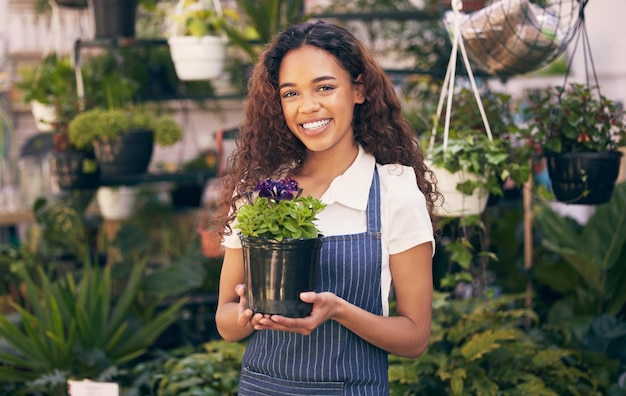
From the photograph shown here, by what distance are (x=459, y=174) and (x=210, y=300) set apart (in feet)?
6.71

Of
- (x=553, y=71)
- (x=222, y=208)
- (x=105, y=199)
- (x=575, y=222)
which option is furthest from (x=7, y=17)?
(x=222, y=208)

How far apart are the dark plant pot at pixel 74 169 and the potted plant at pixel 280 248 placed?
2.62m

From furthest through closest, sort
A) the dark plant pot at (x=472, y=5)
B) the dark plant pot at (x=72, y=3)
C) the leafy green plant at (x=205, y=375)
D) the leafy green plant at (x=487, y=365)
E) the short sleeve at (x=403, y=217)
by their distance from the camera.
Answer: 1. the dark plant pot at (x=72, y=3)
2. the leafy green plant at (x=205, y=375)
3. the dark plant pot at (x=472, y=5)
4. the leafy green plant at (x=487, y=365)
5. the short sleeve at (x=403, y=217)

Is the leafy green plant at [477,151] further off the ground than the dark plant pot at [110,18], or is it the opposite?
the dark plant pot at [110,18]

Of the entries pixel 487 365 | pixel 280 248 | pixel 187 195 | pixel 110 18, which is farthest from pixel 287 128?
pixel 187 195

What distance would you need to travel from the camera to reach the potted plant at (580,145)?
269cm

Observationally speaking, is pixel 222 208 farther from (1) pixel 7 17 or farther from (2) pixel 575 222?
(1) pixel 7 17

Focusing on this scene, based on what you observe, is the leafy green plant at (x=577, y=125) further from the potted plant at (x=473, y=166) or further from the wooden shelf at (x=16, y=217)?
the wooden shelf at (x=16, y=217)

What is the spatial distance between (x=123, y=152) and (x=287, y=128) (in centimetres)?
216

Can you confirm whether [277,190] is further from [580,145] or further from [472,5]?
[472,5]

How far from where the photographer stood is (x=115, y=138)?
12.6 feet

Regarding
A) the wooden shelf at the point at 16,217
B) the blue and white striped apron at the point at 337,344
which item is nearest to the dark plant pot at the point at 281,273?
the blue and white striped apron at the point at 337,344

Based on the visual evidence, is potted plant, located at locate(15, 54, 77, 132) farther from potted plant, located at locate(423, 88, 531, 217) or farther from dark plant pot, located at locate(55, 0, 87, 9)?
potted plant, located at locate(423, 88, 531, 217)

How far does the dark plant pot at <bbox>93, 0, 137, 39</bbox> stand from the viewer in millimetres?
4227
